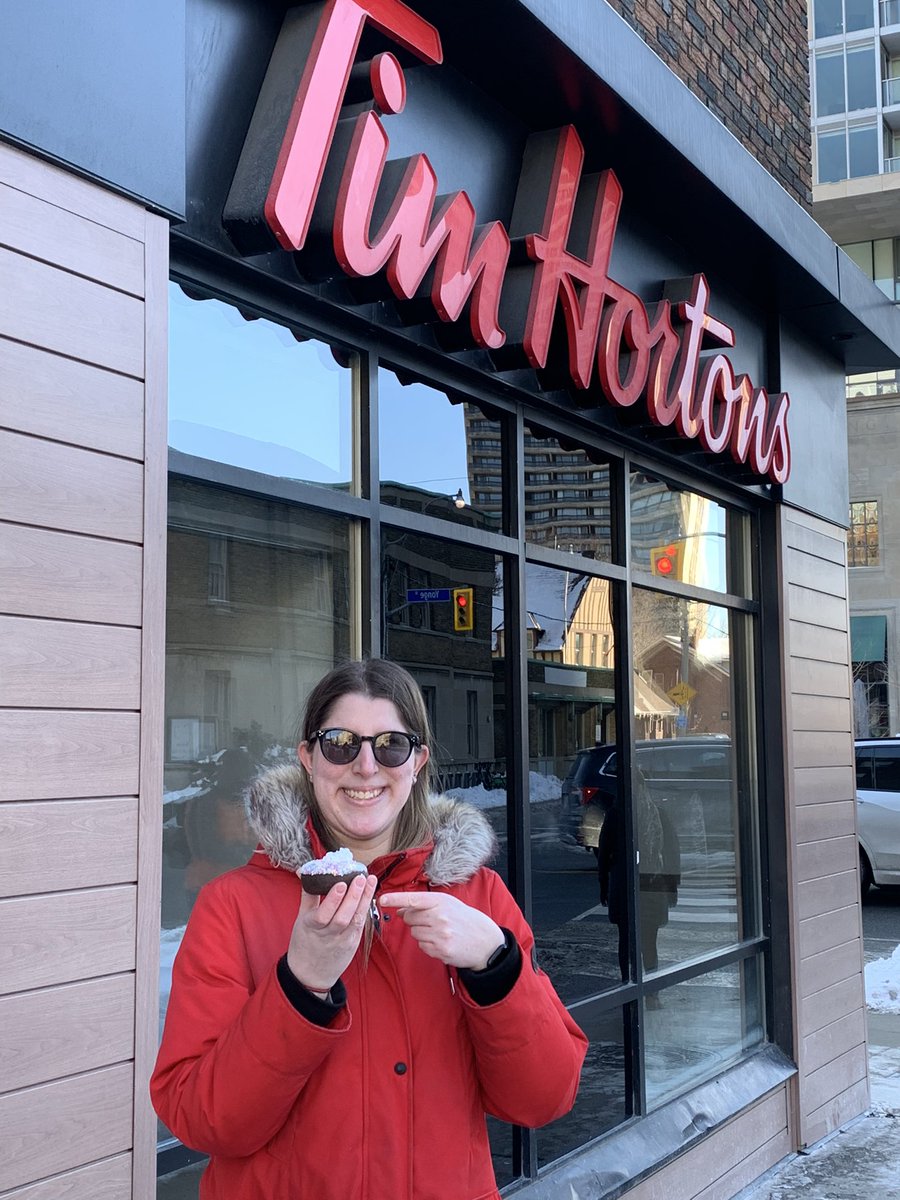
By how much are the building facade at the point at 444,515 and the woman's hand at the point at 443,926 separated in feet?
3.65

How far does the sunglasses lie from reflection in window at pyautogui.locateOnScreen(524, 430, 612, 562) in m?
3.08

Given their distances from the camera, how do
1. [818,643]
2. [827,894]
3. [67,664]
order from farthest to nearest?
[818,643]
[827,894]
[67,664]

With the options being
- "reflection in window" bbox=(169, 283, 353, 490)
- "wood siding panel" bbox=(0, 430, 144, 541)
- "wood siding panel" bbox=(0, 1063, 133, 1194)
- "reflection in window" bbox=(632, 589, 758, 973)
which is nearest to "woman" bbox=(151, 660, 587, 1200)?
"wood siding panel" bbox=(0, 1063, 133, 1194)

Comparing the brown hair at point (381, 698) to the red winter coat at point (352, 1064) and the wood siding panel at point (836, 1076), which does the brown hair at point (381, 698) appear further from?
the wood siding panel at point (836, 1076)

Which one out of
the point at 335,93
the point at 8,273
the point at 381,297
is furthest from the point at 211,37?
the point at 8,273

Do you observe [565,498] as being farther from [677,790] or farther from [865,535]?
[865,535]

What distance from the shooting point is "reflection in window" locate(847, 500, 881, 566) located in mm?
31831

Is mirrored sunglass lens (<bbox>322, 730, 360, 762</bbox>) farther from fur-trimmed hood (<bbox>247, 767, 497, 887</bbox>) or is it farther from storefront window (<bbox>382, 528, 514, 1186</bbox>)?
storefront window (<bbox>382, 528, 514, 1186</bbox>)

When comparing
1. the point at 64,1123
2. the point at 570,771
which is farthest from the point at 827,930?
the point at 64,1123

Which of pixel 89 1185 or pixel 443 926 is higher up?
pixel 443 926

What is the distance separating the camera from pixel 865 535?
105 ft

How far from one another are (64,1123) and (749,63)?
705cm

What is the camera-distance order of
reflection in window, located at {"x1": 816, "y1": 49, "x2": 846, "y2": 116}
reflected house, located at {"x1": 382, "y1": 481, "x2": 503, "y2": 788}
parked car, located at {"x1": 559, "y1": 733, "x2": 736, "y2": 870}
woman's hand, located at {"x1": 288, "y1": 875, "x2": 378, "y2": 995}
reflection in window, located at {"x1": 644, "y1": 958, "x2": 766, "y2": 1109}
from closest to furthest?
woman's hand, located at {"x1": 288, "y1": 875, "x2": 378, "y2": 995} → reflected house, located at {"x1": 382, "y1": 481, "x2": 503, "y2": 788} → parked car, located at {"x1": 559, "y1": 733, "x2": 736, "y2": 870} → reflection in window, located at {"x1": 644, "y1": 958, "x2": 766, "y2": 1109} → reflection in window, located at {"x1": 816, "y1": 49, "x2": 846, "y2": 116}

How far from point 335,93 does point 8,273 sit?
1.31 m
